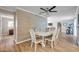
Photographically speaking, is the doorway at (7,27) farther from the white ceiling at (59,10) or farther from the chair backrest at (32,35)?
the chair backrest at (32,35)

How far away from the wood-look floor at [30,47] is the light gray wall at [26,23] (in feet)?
0.82

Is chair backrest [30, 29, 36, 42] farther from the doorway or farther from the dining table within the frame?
the doorway

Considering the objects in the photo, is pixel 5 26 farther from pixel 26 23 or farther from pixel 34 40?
pixel 34 40

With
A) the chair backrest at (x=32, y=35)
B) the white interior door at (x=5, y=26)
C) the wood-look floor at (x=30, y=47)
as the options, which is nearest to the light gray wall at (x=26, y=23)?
the chair backrest at (x=32, y=35)

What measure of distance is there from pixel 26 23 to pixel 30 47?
0.84 m

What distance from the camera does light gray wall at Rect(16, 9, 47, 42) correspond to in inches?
107

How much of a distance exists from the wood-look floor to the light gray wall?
0.82ft

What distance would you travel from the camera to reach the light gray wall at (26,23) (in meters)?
2.71

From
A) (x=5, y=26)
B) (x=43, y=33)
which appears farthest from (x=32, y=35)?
(x=5, y=26)

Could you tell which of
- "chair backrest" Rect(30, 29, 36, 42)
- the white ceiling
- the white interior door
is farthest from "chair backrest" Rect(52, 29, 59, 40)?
the white interior door

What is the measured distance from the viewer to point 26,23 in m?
2.78
